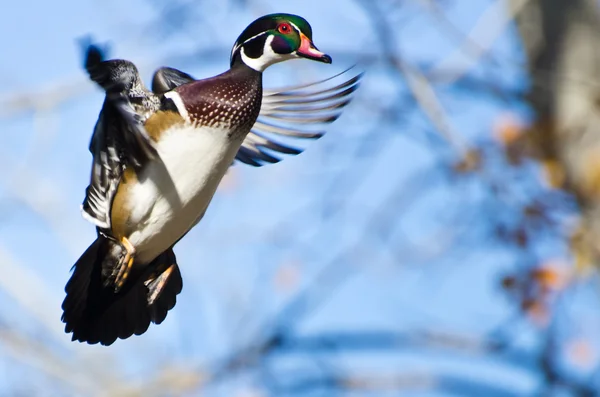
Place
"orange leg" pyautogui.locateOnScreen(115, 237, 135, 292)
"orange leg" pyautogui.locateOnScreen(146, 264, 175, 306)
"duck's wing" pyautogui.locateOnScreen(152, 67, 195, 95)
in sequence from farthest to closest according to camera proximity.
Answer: "duck's wing" pyautogui.locateOnScreen(152, 67, 195, 95)
"orange leg" pyautogui.locateOnScreen(146, 264, 175, 306)
"orange leg" pyautogui.locateOnScreen(115, 237, 135, 292)

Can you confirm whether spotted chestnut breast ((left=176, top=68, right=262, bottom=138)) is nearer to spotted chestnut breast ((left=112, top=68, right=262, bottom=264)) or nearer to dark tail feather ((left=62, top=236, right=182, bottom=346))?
spotted chestnut breast ((left=112, top=68, right=262, bottom=264))

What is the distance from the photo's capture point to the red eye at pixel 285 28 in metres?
2.30

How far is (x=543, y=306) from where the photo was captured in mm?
6062

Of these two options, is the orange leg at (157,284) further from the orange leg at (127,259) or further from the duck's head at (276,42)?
the duck's head at (276,42)

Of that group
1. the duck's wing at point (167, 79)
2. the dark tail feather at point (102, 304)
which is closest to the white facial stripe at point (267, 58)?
the duck's wing at point (167, 79)

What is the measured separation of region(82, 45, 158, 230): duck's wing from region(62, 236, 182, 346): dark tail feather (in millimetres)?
226

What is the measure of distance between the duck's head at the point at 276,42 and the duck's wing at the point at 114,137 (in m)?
0.25

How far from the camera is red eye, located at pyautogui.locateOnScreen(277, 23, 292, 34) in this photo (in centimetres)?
230

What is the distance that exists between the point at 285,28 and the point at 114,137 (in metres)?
0.44

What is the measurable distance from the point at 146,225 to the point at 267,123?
56cm

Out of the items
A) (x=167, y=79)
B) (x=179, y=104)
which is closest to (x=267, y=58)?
(x=179, y=104)

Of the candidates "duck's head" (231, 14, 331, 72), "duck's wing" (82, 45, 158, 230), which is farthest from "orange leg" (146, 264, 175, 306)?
"duck's head" (231, 14, 331, 72)

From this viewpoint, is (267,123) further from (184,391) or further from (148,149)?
(184,391)

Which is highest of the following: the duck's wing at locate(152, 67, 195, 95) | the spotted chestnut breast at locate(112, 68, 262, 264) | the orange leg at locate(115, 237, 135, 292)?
the duck's wing at locate(152, 67, 195, 95)
